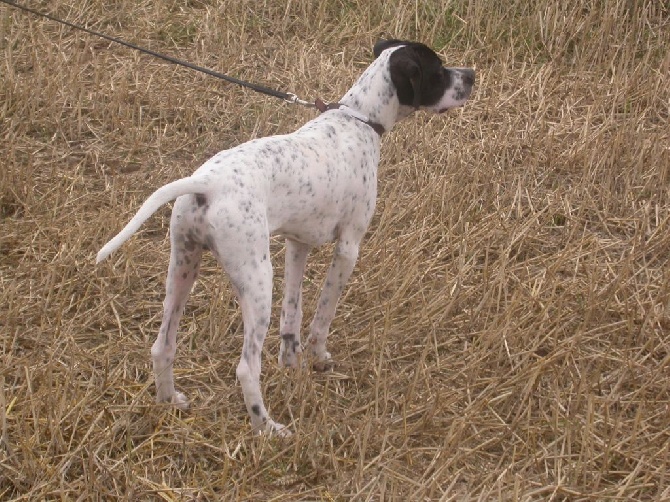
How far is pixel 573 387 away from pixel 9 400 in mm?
2339

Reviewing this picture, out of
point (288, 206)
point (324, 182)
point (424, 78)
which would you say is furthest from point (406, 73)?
point (288, 206)

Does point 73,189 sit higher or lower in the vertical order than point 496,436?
lower

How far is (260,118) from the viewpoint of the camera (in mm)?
6660

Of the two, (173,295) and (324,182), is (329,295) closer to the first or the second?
(324,182)

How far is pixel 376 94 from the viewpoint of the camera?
4391 millimetres

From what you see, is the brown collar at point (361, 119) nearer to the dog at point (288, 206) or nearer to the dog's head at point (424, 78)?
the dog at point (288, 206)

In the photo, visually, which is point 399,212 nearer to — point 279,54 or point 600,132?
point 600,132

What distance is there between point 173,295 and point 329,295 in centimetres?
80

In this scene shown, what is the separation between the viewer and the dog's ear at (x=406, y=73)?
169 inches

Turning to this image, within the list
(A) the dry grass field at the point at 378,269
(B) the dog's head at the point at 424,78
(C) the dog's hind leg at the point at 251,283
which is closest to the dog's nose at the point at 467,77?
(B) the dog's head at the point at 424,78

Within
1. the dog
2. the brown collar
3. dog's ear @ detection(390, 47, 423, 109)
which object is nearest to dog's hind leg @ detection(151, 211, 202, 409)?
the dog

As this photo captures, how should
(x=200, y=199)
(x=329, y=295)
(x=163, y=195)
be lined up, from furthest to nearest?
1. (x=329, y=295)
2. (x=200, y=199)
3. (x=163, y=195)

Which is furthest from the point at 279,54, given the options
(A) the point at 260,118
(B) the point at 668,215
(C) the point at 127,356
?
(C) the point at 127,356

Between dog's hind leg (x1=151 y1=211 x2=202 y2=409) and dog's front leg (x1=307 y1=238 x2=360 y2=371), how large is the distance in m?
0.71
